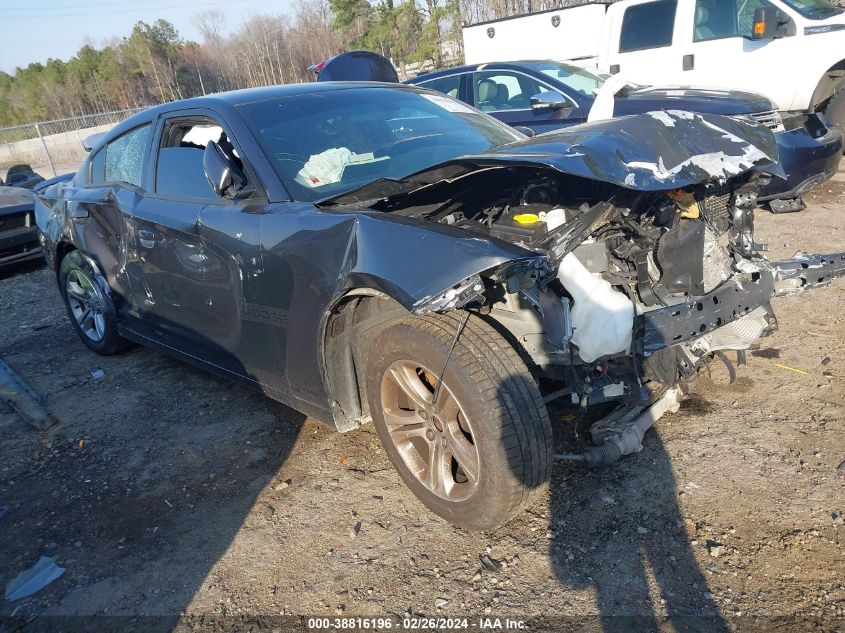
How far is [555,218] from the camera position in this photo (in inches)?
101

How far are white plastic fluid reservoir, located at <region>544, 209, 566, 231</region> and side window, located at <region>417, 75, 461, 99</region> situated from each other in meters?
5.49

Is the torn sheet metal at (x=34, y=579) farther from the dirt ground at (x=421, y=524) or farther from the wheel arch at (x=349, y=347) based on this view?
the wheel arch at (x=349, y=347)

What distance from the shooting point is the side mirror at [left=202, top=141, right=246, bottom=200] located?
2.85m

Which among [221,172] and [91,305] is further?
[91,305]

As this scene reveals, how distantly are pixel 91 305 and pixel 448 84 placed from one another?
4887 millimetres

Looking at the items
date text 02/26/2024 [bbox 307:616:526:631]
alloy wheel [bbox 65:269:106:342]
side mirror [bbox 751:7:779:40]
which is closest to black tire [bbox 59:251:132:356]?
alloy wheel [bbox 65:269:106:342]

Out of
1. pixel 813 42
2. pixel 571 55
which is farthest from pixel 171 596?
pixel 571 55

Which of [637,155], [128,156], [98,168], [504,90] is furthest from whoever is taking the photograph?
[504,90]

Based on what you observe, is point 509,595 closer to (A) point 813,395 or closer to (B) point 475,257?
(B) point 475,257

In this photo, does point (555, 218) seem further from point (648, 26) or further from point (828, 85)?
point (648, 26)

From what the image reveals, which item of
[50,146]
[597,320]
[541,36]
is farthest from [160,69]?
[597,320]

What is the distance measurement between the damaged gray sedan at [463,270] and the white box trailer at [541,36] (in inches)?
350

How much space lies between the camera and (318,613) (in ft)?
7.48

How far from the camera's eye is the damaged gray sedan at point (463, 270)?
2.31 m
